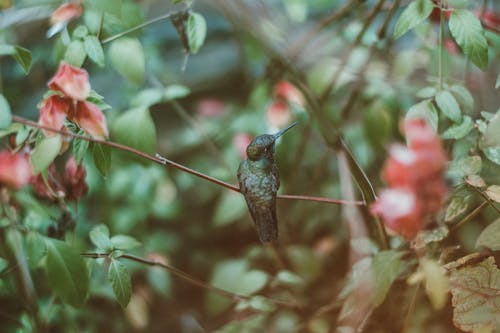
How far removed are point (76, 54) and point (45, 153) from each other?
0.71ft

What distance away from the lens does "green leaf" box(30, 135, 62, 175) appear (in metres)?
0.69

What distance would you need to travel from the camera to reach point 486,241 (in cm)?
78

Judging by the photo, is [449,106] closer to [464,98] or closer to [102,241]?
[464,98]

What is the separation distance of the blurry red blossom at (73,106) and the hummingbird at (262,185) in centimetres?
21

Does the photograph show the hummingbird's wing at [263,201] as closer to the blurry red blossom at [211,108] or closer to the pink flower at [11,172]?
the pink flower at [11,172]

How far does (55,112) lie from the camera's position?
2.52 feet

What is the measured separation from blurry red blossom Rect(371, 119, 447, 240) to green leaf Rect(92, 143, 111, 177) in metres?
0.41

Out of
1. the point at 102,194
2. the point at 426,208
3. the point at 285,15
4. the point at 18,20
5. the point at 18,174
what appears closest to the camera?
the point at 426,208

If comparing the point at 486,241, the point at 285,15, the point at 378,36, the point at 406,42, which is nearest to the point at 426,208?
Answer: the point at 486,241

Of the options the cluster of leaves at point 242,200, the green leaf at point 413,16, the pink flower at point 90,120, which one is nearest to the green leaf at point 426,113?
the cluster of leaves at point 242,200

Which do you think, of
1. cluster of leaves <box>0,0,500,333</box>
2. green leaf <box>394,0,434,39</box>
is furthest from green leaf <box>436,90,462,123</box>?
green leaf <box>394,0,434,39</box>

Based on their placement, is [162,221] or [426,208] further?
[162,221]

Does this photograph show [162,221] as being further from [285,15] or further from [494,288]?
[494,288]

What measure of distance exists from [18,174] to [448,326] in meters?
0.94
